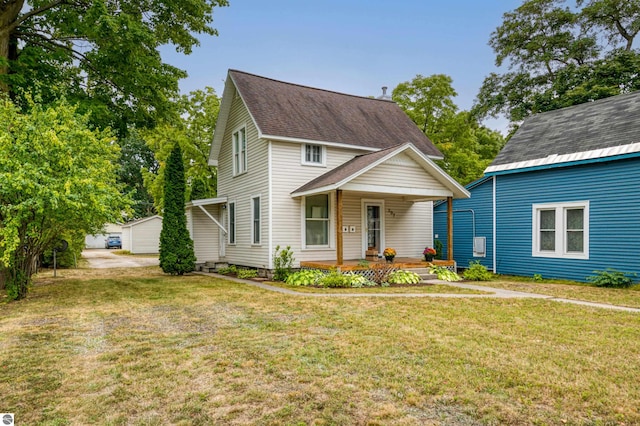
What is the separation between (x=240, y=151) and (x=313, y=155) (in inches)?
128

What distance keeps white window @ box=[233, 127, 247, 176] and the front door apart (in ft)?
16.1

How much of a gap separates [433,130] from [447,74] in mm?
3400

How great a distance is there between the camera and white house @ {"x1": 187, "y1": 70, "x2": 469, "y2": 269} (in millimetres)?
13523

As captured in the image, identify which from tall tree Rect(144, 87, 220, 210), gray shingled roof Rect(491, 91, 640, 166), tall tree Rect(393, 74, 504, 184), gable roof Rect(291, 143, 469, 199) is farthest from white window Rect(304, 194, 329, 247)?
tall tree Rect(393, 74, 504, 184)

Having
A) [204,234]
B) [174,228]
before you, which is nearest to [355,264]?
[174,228]

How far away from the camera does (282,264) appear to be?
13.5m

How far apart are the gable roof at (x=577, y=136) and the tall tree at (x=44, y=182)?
12460 millimetres

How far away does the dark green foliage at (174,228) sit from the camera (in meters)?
15.7

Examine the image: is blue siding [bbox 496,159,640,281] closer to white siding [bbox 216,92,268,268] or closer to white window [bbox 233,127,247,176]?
white siding [bbox 216,92,268,268]

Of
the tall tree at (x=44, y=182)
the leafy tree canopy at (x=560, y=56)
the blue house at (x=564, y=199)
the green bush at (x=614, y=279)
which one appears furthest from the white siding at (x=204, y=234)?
the leafy tree canopy at (x=560, y=56)

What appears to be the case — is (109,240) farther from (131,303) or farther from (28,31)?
(131,303)

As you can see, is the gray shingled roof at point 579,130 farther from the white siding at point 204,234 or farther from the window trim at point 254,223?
the white siding at point 204,234

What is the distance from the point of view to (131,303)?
9.25m

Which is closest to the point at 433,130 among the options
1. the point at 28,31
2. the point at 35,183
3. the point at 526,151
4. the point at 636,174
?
the point at 526,151
